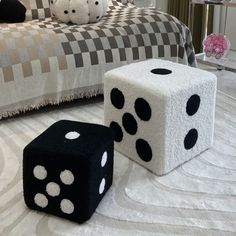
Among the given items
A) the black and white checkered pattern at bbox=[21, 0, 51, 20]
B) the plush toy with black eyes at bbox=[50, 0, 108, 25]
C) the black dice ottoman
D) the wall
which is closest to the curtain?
the wall

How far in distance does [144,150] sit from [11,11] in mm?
1408

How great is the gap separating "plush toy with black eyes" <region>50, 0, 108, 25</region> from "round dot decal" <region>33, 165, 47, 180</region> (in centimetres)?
139

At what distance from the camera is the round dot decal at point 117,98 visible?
175cm

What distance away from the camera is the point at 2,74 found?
2.07 meters

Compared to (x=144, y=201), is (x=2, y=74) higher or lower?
higher

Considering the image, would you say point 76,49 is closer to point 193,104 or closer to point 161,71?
point 161,71

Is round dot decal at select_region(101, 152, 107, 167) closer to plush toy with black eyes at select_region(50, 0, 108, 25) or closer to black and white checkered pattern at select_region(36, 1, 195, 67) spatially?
black and white checkered pattern at select_region(36, 1, 195, 67)

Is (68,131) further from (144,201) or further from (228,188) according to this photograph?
(228,188)

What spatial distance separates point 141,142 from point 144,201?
11.1 inches

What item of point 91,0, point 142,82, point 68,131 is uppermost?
point 91,0

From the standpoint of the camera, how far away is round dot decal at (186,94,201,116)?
1.68m

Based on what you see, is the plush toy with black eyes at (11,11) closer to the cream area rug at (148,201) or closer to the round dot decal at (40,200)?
the cream area rug at (148,201)

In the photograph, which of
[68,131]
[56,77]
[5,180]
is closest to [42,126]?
[56,77]

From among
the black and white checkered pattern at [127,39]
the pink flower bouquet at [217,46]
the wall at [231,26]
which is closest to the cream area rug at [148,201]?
the black and white checkered pattern at [127,39]
